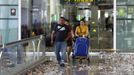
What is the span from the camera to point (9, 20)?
24141 mm

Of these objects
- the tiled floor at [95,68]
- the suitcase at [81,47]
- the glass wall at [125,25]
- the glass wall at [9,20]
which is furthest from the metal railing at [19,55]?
the glass wall at [125,25]

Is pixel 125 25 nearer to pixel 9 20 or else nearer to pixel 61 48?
pixel 9 20

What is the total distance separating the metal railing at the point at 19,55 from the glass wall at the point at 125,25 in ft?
20.5

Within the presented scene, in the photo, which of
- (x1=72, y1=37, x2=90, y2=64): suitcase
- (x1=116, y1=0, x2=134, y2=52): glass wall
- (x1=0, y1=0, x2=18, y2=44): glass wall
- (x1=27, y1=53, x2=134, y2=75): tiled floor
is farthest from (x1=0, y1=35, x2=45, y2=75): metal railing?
(x1=116, y1=0, x2=134, y2=52): glass wall

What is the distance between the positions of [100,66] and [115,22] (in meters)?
6.51

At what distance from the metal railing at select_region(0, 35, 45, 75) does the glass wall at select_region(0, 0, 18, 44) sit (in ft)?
16.7

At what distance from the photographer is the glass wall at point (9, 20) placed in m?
24.1

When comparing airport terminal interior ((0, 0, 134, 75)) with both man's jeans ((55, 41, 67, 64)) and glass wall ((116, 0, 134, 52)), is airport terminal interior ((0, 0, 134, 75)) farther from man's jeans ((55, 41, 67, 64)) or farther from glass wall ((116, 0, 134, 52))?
man's jeans ((55, 41, 67, 64))

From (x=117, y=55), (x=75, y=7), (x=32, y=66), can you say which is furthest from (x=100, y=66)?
(x=75, y=7)

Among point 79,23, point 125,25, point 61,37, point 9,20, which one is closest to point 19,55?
point 61,37

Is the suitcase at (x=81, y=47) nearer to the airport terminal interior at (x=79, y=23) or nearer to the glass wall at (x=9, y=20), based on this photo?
the airport terminal interior at (x=79, y=23)

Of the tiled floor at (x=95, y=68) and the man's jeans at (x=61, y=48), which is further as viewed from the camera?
the man's jeans at (x=61, y=48)

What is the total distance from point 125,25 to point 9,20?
5.99m

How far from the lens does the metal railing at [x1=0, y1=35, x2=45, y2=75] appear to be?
1279 cm
